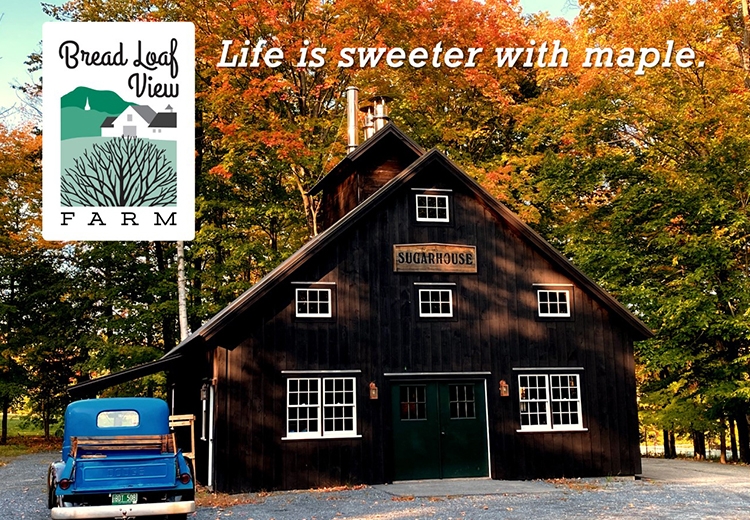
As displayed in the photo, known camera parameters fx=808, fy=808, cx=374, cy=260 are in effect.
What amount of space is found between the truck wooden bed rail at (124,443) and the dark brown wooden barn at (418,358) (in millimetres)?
3873

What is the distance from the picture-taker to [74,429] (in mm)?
13477

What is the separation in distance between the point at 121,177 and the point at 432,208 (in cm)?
1286

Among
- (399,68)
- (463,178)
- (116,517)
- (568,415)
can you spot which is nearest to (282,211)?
(399,68)

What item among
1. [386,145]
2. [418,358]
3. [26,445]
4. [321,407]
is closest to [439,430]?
[418,358]

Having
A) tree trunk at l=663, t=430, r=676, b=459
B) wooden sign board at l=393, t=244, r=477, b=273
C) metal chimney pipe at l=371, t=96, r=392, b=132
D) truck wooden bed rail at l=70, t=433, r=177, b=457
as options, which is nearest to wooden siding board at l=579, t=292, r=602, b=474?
wooden sign board at l=393, t=244, r=477, b=273

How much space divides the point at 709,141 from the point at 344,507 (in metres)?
16.5

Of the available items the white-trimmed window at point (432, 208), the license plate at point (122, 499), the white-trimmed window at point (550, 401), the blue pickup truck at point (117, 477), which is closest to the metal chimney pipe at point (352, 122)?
the white-trimmed window at point (432, 208)

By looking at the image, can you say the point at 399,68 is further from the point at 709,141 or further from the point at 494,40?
the point at 709,141

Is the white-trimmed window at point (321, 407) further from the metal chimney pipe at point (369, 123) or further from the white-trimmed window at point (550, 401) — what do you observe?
the metal chimney pipe at point (369, 123)

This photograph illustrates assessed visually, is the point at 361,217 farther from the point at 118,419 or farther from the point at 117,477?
the point at 117,477

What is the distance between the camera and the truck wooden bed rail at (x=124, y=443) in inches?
499

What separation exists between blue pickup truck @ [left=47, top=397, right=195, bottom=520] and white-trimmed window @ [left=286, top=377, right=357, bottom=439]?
4.72m

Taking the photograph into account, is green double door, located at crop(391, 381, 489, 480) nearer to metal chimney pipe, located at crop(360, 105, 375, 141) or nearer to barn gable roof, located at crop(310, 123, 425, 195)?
barn gable roof, located at crop(310, 123, 425, 195)

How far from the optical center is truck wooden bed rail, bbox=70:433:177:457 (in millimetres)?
12675
